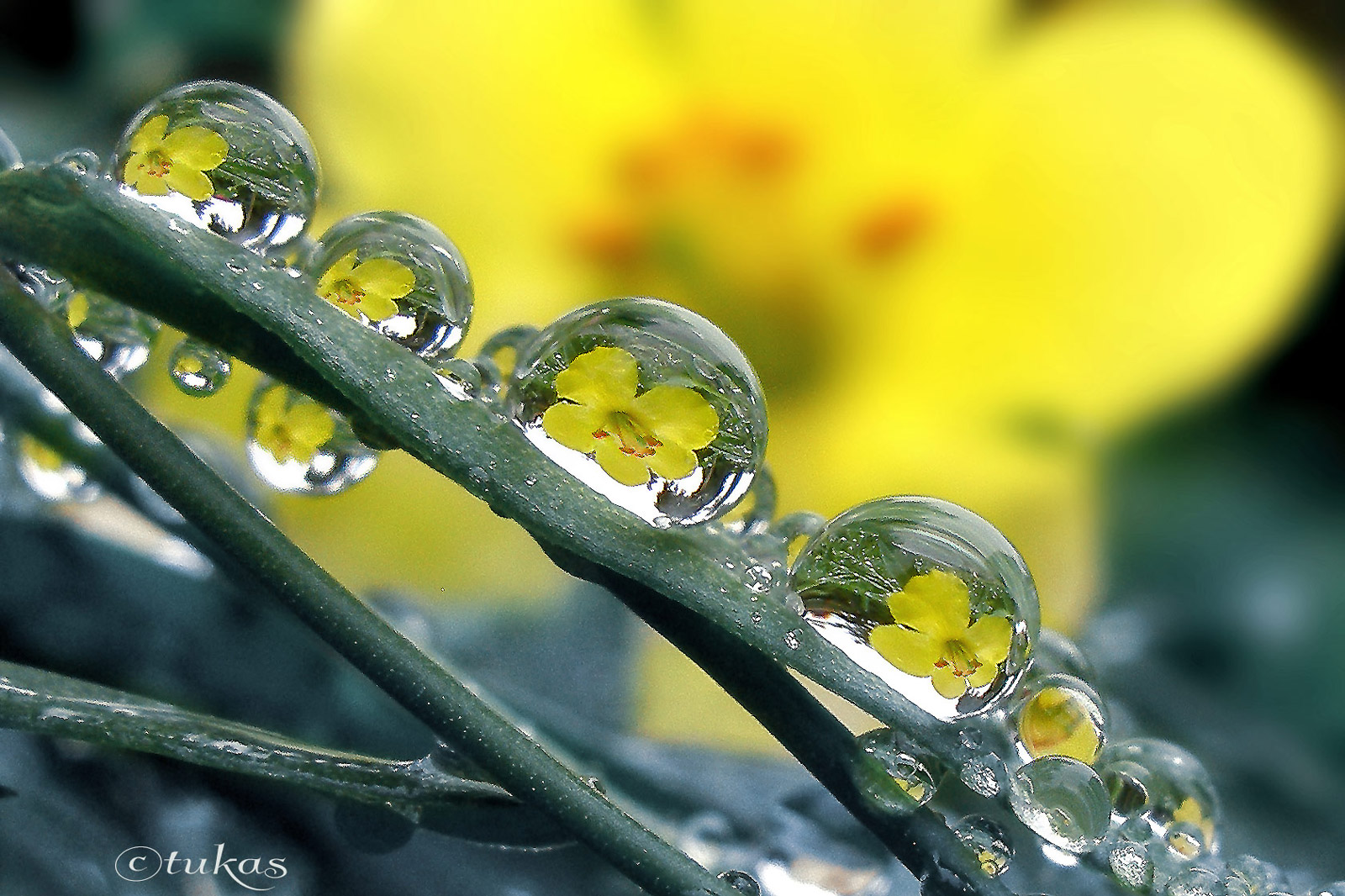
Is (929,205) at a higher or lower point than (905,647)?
higher

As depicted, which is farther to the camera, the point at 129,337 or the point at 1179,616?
the point at 1179,616

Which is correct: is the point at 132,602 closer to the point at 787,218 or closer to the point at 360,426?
the point at 360,426

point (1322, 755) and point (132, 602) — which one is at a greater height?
point (1322, 755)

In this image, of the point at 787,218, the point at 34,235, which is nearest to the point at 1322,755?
the point at 787,218

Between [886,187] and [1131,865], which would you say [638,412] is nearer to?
[1131,865]

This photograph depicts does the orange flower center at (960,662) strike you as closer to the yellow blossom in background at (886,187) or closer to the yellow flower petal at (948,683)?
the yellow flower petal at (948,683)

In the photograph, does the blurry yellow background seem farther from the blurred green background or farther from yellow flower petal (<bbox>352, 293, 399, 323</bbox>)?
yellow flower petal (<bbox>352, 293, 399, 323</bbox>)

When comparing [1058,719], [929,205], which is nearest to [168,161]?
[1058,719]
